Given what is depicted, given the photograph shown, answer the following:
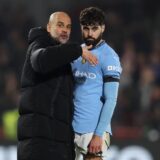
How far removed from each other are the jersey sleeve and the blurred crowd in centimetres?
381

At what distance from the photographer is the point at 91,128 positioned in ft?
18.1

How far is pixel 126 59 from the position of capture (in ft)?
36.9

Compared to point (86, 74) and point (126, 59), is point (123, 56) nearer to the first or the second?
point (126, 59)

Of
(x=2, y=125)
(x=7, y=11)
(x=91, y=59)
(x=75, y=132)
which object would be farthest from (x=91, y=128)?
(x=7, y=11)

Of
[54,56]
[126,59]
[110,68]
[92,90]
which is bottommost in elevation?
[126,59]

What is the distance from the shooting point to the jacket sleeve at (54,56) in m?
5.20

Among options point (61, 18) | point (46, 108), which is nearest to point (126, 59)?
point (61, 18)

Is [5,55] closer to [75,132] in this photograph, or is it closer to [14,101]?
[14,101]

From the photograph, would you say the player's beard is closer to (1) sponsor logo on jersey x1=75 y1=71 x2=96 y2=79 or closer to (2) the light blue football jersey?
(2) the light blue football jersey

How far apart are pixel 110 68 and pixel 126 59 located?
5813mm

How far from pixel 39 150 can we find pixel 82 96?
1.59 feet

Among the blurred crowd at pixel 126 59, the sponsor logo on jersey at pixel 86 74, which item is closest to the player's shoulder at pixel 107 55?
the sponsor logo on jersey at pixel 86 74

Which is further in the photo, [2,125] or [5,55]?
[5,55]

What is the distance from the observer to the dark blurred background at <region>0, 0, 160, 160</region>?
401 inches
